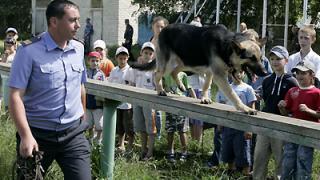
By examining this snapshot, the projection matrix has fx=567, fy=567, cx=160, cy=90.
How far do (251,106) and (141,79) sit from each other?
191cm

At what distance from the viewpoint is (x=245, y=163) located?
6.75 meters

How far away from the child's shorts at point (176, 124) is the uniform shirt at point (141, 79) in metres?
0.52

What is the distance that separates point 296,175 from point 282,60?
4.08 feet

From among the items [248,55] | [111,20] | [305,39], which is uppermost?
[111,20]

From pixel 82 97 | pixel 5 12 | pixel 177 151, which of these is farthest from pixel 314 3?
pixel 5 12

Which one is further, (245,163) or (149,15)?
(149,15)

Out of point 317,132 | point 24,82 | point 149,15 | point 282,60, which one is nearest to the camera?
point 317,132

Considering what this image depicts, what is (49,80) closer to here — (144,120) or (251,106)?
(251,106)

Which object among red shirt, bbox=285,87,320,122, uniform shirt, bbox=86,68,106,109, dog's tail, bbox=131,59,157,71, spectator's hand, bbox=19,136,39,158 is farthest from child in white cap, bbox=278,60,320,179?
uniform shirt, bbox=86,68,106,109

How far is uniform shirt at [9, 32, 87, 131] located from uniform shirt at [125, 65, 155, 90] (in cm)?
357

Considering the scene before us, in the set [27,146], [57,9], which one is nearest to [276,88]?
[57,9]

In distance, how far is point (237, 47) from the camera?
469 centimetres

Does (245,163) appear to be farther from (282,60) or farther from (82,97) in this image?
(82,97)

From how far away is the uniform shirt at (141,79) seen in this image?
775 cm
